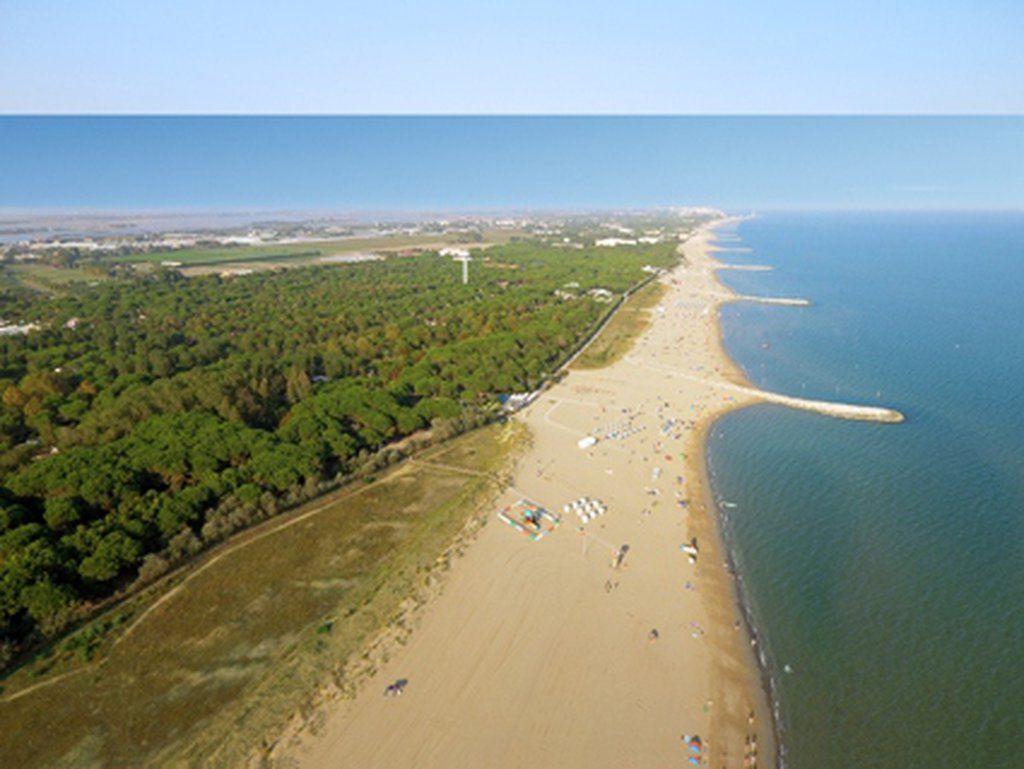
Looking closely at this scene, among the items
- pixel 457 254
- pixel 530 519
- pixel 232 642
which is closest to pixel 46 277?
pixel 457 254

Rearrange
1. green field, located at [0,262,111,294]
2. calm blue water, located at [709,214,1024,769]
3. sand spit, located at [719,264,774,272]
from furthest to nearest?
sand spit, located at [719,264,774,272] → green field, located at [0,262,111,294] → calm blue water, located at [709,214,1024,769]

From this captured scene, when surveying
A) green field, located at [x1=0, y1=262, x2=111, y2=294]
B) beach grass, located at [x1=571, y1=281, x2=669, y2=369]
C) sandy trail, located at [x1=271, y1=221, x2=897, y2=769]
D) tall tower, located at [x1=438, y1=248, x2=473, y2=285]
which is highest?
tall tower, located at [x1=438, y1=248, x2=473, y2=285]

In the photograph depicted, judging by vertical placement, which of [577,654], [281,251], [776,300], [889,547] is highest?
[281,251]

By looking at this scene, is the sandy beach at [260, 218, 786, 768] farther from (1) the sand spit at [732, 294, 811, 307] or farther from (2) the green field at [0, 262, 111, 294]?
(2) the green field at [0, 262, 111, 294]

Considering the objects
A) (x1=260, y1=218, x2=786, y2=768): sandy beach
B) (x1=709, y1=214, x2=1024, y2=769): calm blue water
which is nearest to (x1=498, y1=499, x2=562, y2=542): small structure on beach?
(x1=260, y1=218, x2=786, y2=768): sandy beach

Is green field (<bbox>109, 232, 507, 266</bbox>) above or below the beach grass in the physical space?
above

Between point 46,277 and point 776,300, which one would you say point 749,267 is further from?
point 46,277
